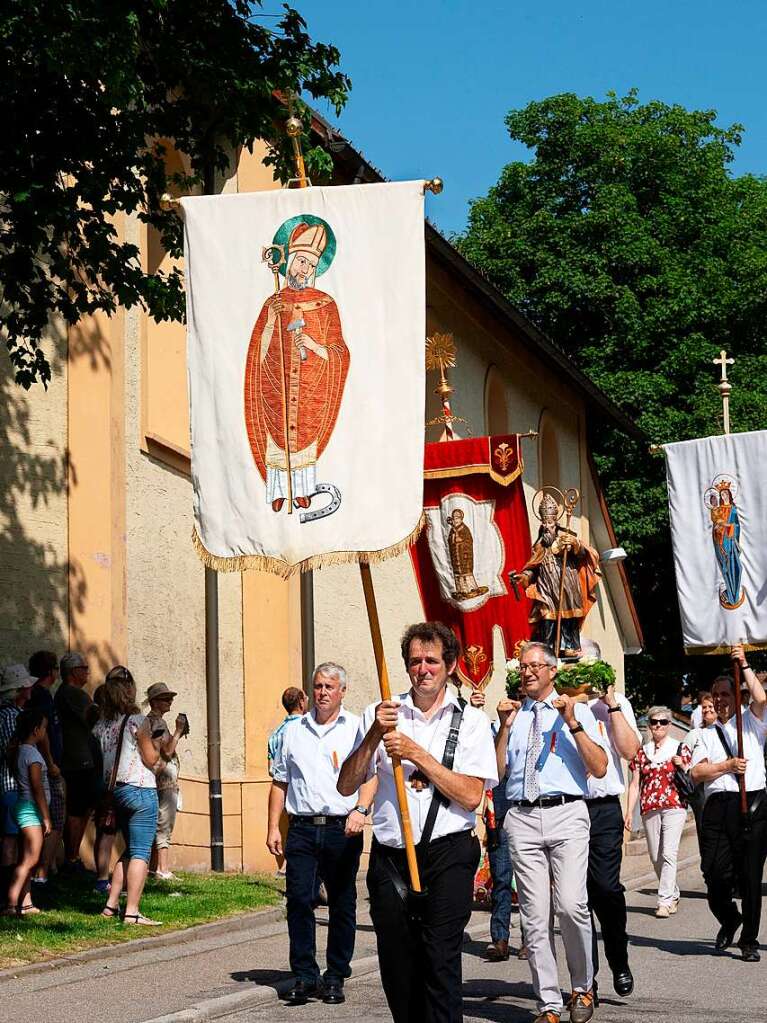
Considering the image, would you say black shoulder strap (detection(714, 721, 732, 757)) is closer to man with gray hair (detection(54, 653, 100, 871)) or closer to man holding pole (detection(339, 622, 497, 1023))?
man with gray hair (detection(54, 653, 100, 871))

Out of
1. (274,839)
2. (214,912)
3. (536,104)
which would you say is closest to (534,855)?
(274,839)

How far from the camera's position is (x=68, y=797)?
48.1 ft

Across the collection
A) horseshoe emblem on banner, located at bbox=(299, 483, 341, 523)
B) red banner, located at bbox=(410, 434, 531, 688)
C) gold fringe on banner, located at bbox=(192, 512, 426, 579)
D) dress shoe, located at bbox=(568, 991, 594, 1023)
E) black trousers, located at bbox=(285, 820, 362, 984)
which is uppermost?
red banner, located at bbox=(410, 434, 531, 688)

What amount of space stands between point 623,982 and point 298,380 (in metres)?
4.15

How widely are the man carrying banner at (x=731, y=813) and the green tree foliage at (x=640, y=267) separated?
21.5 metres

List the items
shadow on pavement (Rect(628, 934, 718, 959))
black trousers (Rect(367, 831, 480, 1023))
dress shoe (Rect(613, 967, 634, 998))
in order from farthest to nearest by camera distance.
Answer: shadow on pavement (Rect(628, 934, 718, 959))
dress shoe (Rect(613, 967, 634, 998))
black trousers (Rect(367, 831, 480, 1023))

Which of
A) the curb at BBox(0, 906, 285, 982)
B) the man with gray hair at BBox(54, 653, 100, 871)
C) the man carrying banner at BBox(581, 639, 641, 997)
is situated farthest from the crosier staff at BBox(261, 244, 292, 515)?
the man with gray hair at BBox(54, 653, 100, 871)

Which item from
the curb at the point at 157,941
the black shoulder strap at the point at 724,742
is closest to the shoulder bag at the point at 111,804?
the curb at the point at 157,941

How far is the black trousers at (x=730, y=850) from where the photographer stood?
12398 millimetres

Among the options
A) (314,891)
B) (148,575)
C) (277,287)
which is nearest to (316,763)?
(314,891)

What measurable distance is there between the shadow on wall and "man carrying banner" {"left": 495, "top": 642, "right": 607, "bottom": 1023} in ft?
22.4

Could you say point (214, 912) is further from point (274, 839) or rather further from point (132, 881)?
point (274, 839)

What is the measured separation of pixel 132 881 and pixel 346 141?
10.9 meters

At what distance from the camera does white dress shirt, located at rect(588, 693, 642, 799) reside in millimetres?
10312
